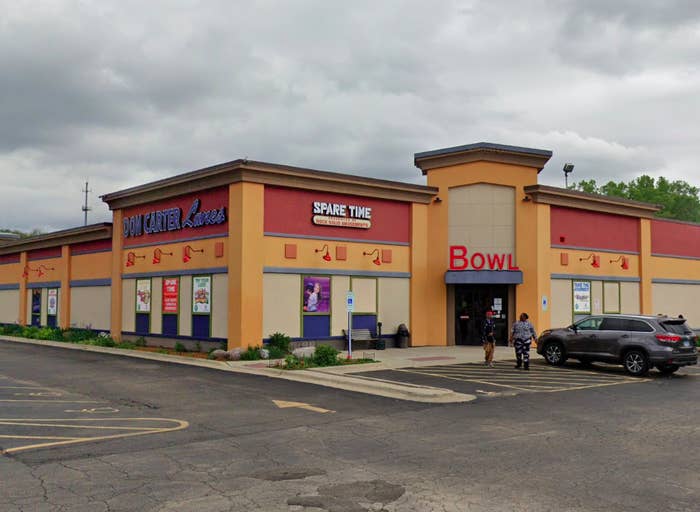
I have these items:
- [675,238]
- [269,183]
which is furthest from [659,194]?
[269,183]

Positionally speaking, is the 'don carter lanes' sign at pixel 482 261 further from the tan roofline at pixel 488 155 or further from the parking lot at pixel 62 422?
the parking lot at pixel 62 422

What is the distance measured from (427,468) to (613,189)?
90490mm

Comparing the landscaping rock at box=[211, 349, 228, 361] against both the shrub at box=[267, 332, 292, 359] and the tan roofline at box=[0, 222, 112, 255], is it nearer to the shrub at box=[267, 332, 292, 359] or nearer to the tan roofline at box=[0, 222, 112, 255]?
the shrub at box=[267, 332, 292, 359]

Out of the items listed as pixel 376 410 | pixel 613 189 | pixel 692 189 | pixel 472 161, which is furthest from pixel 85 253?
pixel 692 189

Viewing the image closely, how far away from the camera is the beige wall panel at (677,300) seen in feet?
115

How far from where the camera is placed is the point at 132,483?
8141mm

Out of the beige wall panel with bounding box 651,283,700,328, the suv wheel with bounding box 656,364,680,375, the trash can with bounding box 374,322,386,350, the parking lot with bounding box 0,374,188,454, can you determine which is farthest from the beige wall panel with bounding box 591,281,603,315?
the parking lot with bounding box 0,374,188,454

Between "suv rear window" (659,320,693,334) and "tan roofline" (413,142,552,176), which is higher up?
"tan roofline" (413,142,552,176)

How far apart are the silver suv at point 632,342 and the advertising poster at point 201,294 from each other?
42.2 ft

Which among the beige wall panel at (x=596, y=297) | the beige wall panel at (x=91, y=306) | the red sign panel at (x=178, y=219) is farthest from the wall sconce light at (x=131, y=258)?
the beige wall panel at (x=596, y=297)

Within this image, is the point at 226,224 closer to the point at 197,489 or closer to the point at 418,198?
the point at 418,198

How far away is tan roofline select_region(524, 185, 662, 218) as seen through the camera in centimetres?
2978

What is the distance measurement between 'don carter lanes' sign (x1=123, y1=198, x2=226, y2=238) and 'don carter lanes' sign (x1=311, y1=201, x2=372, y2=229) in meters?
3.68

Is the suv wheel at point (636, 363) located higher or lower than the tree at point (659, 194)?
lower
